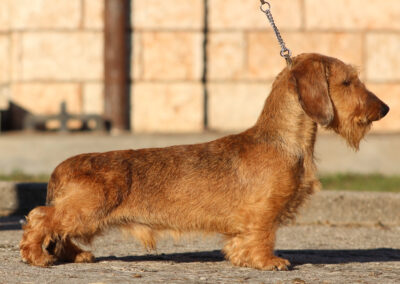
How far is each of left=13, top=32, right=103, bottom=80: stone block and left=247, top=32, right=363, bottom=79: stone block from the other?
179cm

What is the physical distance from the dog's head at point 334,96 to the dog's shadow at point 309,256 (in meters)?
0.92

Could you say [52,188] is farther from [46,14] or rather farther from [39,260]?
[46,14]

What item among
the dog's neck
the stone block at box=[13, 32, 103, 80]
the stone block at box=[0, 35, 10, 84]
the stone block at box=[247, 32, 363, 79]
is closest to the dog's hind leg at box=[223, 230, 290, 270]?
the dog's neck

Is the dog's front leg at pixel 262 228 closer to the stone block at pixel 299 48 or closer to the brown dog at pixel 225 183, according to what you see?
the brown dog at pixel 225 183

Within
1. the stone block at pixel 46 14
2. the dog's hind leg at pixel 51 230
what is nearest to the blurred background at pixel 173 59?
the stone block at pixel 46 14

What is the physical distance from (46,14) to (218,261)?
491 cm

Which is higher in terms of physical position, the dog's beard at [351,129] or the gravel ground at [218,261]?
the dog's beard at [351,129]

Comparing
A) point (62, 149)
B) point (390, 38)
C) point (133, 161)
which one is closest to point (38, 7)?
point (62, 149)

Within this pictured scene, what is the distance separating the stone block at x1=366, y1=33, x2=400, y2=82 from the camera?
9.73m

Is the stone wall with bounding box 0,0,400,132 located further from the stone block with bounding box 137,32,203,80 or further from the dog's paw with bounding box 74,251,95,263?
the dog's paw with bounding box 74,251,95,263

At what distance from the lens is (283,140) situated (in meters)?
5.22

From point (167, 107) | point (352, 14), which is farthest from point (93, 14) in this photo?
point (352, 14)

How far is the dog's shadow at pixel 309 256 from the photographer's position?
5.59 meters

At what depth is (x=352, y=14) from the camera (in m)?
9.73
